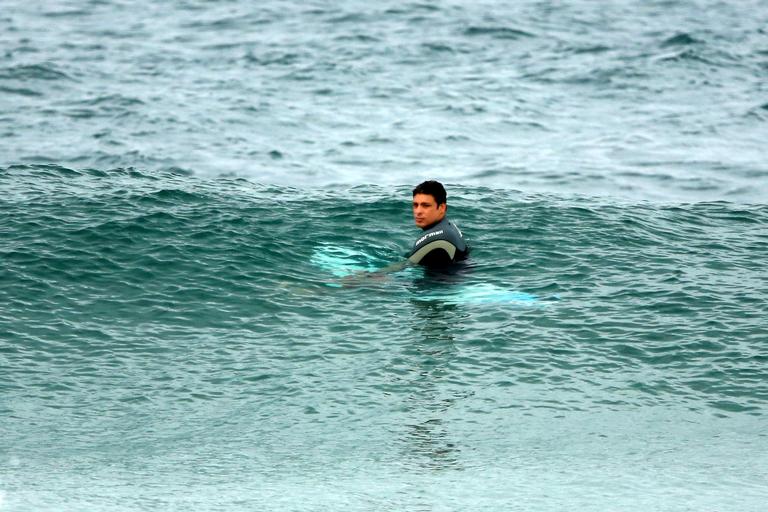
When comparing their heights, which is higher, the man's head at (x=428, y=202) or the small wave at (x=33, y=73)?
the small wave at (x=33, y=73)

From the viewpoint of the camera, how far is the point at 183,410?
37.9 ft

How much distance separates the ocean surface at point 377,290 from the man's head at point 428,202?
76cm

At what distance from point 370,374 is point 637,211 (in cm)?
881

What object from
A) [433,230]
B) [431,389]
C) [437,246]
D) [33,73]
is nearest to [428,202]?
[433,230]

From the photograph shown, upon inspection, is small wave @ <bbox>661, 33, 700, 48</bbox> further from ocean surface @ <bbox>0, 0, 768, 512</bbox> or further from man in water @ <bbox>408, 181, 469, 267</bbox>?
man in water @ <bbox>408, 181, 469, 267</bbox>

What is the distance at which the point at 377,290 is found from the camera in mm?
15125

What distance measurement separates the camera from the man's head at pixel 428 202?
1491 cm

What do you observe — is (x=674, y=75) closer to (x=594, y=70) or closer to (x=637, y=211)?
(x=594, y=70)

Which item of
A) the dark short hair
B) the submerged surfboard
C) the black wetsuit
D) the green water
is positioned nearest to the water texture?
the green water

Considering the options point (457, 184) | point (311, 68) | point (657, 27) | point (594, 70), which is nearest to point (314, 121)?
point (311, 68)

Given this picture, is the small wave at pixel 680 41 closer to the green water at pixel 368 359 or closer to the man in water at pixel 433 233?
the green water at pixel 368 359

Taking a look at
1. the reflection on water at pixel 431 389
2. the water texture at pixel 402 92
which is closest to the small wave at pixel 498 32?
the water texture at pixel 402 92

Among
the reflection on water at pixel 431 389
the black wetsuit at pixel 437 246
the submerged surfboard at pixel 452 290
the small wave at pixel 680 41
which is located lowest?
the reflection on water at pixel 431 389

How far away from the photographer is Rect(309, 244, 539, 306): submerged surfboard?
14656mm
